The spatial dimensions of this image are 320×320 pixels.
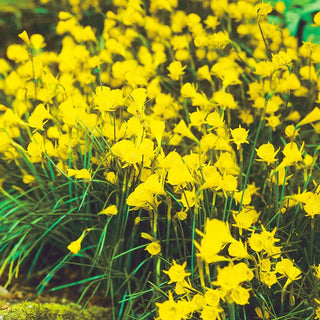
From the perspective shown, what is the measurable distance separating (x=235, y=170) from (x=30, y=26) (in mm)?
2942

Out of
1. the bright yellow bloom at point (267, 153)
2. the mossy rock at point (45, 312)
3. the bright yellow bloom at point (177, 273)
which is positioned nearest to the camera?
the bright yellow bloom at point (177, 273)

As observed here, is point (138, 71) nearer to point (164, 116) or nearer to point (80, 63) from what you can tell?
point (164, 116)

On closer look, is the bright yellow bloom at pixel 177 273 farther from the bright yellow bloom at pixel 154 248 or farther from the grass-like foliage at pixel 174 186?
the bright yellow bloom at pixel 154 248

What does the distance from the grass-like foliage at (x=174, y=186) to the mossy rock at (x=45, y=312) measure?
0.10 metres

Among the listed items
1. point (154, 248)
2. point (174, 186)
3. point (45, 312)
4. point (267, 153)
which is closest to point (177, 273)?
point (154, 248)

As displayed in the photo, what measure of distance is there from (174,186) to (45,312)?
71 centimetres

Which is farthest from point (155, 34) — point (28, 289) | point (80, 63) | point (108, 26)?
point (28, 289)

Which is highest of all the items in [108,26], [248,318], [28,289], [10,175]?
[108,26]

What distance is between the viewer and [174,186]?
1496 mm

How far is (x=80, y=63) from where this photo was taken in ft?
8.23

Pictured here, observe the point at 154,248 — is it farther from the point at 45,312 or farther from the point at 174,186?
the point at 45,312

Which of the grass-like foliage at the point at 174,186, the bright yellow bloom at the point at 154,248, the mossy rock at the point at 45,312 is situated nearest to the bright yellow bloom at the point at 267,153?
the grass-like foliage at the point at 174,186

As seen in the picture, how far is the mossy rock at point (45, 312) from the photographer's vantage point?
1669 millimetres

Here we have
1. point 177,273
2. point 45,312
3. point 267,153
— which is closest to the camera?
point 177,273
